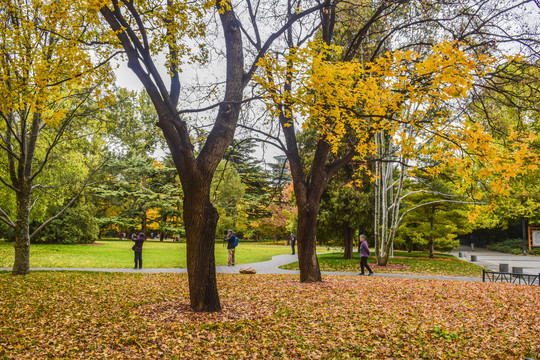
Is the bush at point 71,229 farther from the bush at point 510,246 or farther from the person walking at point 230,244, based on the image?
the bush at point 510,246

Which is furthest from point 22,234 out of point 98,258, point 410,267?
point 410,267

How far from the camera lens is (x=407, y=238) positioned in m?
29.8

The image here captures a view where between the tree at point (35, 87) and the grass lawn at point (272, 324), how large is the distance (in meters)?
3.30

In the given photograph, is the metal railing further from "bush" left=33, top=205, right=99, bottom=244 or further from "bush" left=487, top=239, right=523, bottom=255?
"bush" left=33, top=205, right=99, bottom=244

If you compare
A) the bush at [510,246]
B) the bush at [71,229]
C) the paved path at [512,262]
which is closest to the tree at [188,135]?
the paved path at [512,262]

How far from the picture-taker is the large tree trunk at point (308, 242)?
31.7ft

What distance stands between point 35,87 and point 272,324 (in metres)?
6.24

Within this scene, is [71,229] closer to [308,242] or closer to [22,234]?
[22,234]

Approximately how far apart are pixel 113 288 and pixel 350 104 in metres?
7.75

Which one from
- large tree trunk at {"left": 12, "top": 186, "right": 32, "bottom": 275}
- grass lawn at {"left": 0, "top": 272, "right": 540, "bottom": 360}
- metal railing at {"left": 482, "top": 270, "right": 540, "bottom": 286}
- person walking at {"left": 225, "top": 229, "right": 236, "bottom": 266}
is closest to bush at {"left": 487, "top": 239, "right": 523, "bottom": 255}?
metal railing at {"left": 482, "top": 270, "right": 540, "bottom": 286}

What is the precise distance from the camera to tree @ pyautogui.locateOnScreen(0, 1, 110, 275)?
6.30 m

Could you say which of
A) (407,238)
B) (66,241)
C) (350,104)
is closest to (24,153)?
(350,104)

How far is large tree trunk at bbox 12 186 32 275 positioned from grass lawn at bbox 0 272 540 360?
217 centimetres

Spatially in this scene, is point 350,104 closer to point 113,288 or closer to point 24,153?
point 113,288
